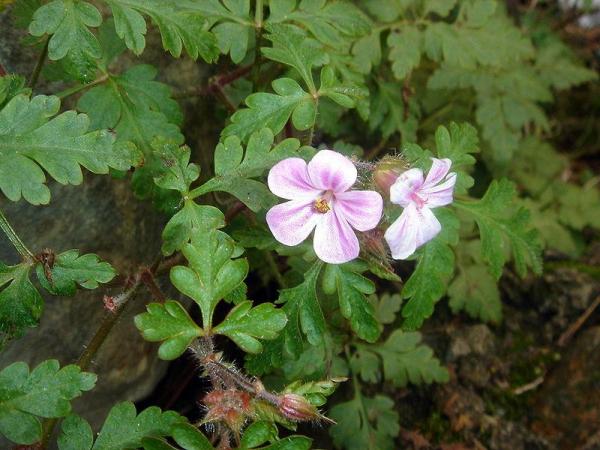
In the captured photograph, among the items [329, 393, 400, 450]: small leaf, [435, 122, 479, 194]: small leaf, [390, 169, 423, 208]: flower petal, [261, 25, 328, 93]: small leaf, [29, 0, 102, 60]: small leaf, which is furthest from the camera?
[329, 393, 400, 450]: small leaf

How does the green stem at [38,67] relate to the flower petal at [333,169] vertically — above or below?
below

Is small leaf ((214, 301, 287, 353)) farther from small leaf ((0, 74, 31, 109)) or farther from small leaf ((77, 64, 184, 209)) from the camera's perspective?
small leaf ((0, 74, 31, 109))

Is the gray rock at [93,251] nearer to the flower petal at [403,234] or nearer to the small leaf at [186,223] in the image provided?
the small leaf at [186,223]

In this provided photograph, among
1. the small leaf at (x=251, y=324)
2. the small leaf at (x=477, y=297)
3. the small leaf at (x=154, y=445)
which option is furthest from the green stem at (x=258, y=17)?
the small leaf at (x=477, y=297)

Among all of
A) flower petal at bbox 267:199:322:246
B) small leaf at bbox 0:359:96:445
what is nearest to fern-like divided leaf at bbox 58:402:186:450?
small leaf at bbox 0:359:96:445

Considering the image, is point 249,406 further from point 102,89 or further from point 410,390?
point 410,390

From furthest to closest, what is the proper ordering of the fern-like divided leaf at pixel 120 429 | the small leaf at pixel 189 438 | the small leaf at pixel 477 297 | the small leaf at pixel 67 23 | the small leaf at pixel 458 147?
1. the small leaf at pixel 477 297
2. the small leaf at pixel 458 147
3. the small leaf at pixel 67 23
4. the fern-like divided leaf at pixel 120 429
5. the small leaf at pixel 189 438

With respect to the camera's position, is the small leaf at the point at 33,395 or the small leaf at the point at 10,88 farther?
the small leaf at the point at 10,88
